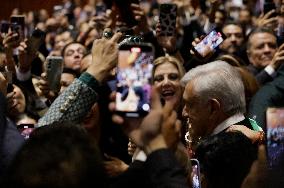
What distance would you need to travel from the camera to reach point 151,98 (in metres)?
1.64

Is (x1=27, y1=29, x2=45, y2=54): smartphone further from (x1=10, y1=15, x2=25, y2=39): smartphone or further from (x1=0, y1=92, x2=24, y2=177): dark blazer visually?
(x1=0, y1=92, x2=24, y2=177): dark blazer

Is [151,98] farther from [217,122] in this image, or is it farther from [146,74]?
[217,122]

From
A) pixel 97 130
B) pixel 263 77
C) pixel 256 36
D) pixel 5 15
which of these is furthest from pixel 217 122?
pixel 5 15

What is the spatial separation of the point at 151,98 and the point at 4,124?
17.3 inches

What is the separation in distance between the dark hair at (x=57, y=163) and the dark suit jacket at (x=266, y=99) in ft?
6.43

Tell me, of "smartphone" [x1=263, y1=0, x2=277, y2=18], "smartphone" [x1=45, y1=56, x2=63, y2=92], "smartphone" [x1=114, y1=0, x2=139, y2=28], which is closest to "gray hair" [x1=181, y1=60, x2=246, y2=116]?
"smartphone" [x1=45, y1=56, x2=63, y2=92]

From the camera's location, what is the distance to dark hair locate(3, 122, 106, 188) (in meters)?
1.41

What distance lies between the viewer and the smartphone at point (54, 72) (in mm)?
3770

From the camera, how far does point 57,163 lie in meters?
1.43

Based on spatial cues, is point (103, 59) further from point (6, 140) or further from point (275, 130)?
point (275, 130)

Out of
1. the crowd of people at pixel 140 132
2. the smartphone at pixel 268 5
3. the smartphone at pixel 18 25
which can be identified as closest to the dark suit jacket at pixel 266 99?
the crowd of people at pixel 140 132

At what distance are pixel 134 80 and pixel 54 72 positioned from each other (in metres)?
2.21

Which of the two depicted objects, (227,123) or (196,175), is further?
(227,123)

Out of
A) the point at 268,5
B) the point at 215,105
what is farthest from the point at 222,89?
the point at 268,5
